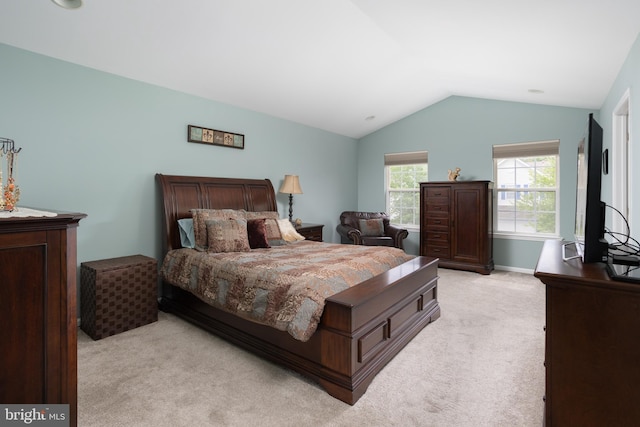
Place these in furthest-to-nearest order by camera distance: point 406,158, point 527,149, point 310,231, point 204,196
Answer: point 406,158 < point 527,149 < point 310,231 < point 204,196

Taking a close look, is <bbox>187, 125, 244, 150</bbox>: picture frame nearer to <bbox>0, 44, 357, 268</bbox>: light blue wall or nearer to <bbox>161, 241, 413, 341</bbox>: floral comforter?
<bbox>0, 44, 357, 268</bbox>: light blue wall

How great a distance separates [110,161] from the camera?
3375 millimetres

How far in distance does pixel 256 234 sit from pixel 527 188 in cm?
431

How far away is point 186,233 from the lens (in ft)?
11.7

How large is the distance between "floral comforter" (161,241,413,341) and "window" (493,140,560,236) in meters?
3.04

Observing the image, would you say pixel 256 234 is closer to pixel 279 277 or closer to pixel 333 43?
pixel 279 277

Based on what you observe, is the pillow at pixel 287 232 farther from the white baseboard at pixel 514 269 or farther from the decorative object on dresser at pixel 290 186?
the white baseboard at pixel 514 269

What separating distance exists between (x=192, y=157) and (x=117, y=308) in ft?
6.21

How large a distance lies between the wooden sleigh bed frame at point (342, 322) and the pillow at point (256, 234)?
0.77 meters

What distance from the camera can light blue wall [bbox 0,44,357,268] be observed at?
9.42 ft

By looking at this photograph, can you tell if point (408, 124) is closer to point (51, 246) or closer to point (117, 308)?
point (117, 308)

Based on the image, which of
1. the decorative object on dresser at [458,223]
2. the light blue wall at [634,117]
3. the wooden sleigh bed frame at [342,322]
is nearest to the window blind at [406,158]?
the decorative object on dresser at [458,223]

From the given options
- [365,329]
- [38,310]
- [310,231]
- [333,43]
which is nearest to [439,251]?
[310,231]

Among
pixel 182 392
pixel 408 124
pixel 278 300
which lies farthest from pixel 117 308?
pixel 408 124
